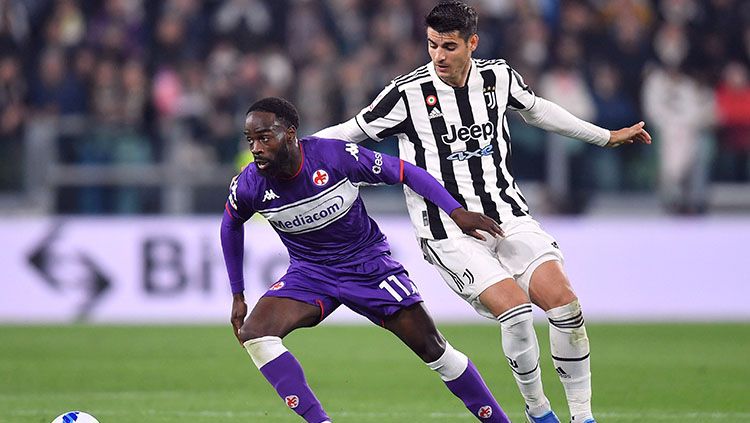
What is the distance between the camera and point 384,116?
6840mm

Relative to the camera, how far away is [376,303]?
6449 millimetres

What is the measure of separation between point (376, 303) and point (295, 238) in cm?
54

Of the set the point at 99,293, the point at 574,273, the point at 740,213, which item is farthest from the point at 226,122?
the point at 740,213

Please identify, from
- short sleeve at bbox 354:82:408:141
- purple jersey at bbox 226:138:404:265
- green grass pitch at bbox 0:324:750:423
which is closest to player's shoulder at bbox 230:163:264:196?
purple jersey at bbox 226:138:404:265

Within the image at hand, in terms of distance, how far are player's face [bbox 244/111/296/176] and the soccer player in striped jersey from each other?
1.90 feet

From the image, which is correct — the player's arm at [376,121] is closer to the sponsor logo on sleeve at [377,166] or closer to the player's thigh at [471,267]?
the sponsor logo on sleeve at [377,166]

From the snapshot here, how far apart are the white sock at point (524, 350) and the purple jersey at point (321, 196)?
2.56 feet

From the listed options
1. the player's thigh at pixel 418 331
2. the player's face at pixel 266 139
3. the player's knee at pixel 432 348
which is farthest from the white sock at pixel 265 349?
the player's face at pixel 266 139

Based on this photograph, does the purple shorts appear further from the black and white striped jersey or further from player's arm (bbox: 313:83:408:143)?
player's arm (bbox: 313:83:408:143)

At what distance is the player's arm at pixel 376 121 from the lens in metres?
6.83

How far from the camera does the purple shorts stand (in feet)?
21.2

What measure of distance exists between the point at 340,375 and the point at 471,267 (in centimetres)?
369

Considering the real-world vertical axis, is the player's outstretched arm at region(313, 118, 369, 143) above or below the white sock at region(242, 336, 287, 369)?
above

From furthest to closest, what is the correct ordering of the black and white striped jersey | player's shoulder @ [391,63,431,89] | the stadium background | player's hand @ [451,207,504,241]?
the stadium background
player's shoulder @ [391,63,431,89]
the black and white striped jersey
player's hand @ [451,207,504,241]
